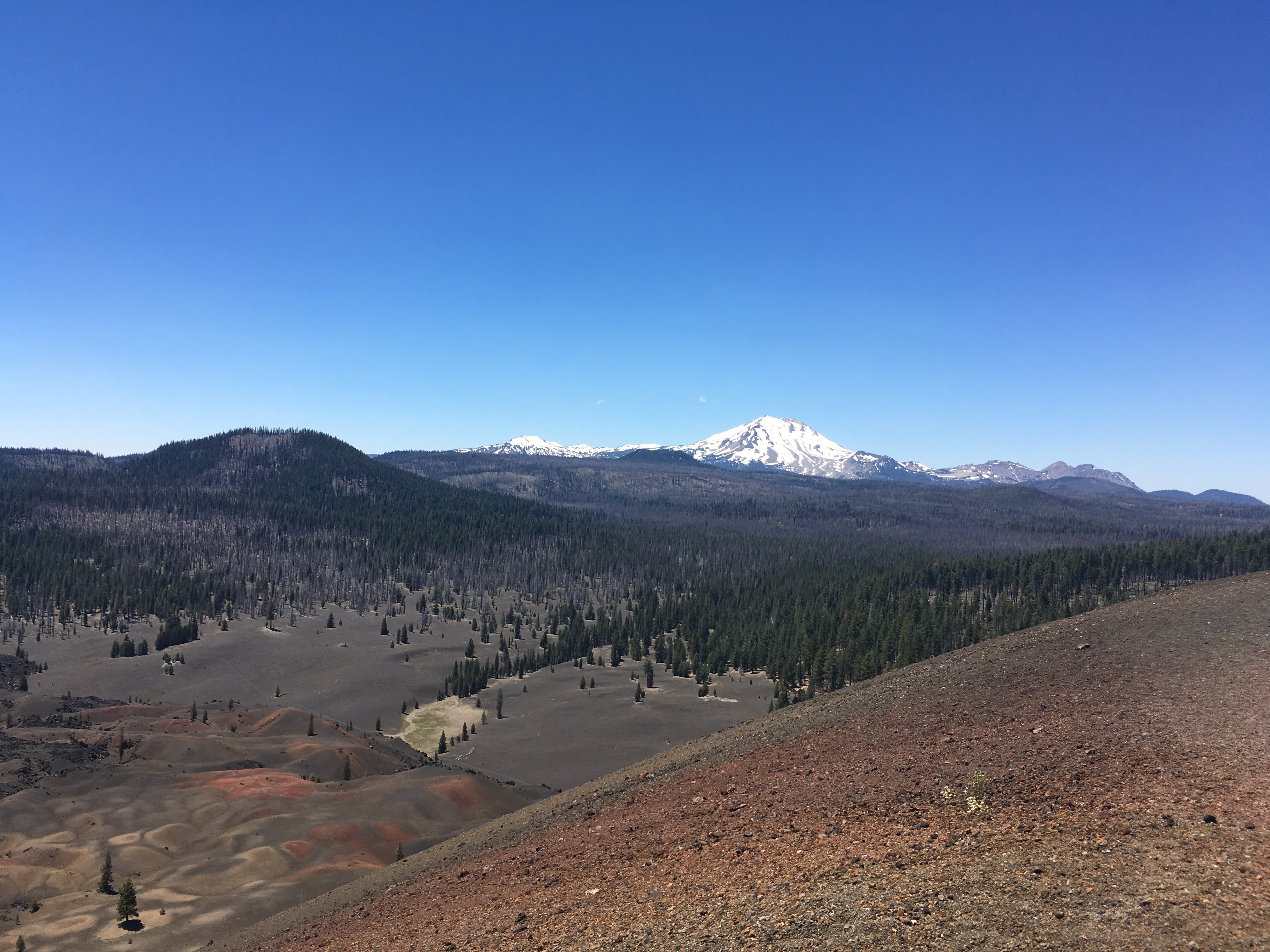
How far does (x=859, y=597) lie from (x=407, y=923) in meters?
144

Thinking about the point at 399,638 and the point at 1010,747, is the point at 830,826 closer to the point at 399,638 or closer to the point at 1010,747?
the point at 1010,747

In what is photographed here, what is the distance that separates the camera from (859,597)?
507 ft

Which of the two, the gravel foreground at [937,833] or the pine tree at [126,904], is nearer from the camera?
the gravel foreground at [937,833]

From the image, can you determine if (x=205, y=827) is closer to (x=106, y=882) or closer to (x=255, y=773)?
(x=106, y=882)

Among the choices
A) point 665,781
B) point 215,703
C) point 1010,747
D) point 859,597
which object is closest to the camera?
point 1010,747

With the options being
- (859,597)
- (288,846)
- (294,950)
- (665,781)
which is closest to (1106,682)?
(665,781)

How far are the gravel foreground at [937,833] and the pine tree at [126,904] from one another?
11343mm

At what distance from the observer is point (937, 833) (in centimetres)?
1822

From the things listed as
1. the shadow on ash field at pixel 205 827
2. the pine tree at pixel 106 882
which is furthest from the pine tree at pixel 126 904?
the pine tree at pixel 106 882

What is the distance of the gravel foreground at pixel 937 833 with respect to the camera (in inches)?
553

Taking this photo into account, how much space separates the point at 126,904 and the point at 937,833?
43783 millimetres

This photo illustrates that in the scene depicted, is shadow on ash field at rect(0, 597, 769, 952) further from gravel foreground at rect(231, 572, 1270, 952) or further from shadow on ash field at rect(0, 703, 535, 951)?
gravel foreground at rect(231, 572, 1270, 952)

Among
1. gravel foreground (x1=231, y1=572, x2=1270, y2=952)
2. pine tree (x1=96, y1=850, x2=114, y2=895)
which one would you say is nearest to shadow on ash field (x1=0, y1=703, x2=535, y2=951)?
pine tree (x1=96, y1=850, x2=114, y2=895)

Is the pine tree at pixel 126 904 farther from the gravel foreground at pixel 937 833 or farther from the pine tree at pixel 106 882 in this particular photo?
the gravel foreground at pixel 937 833
